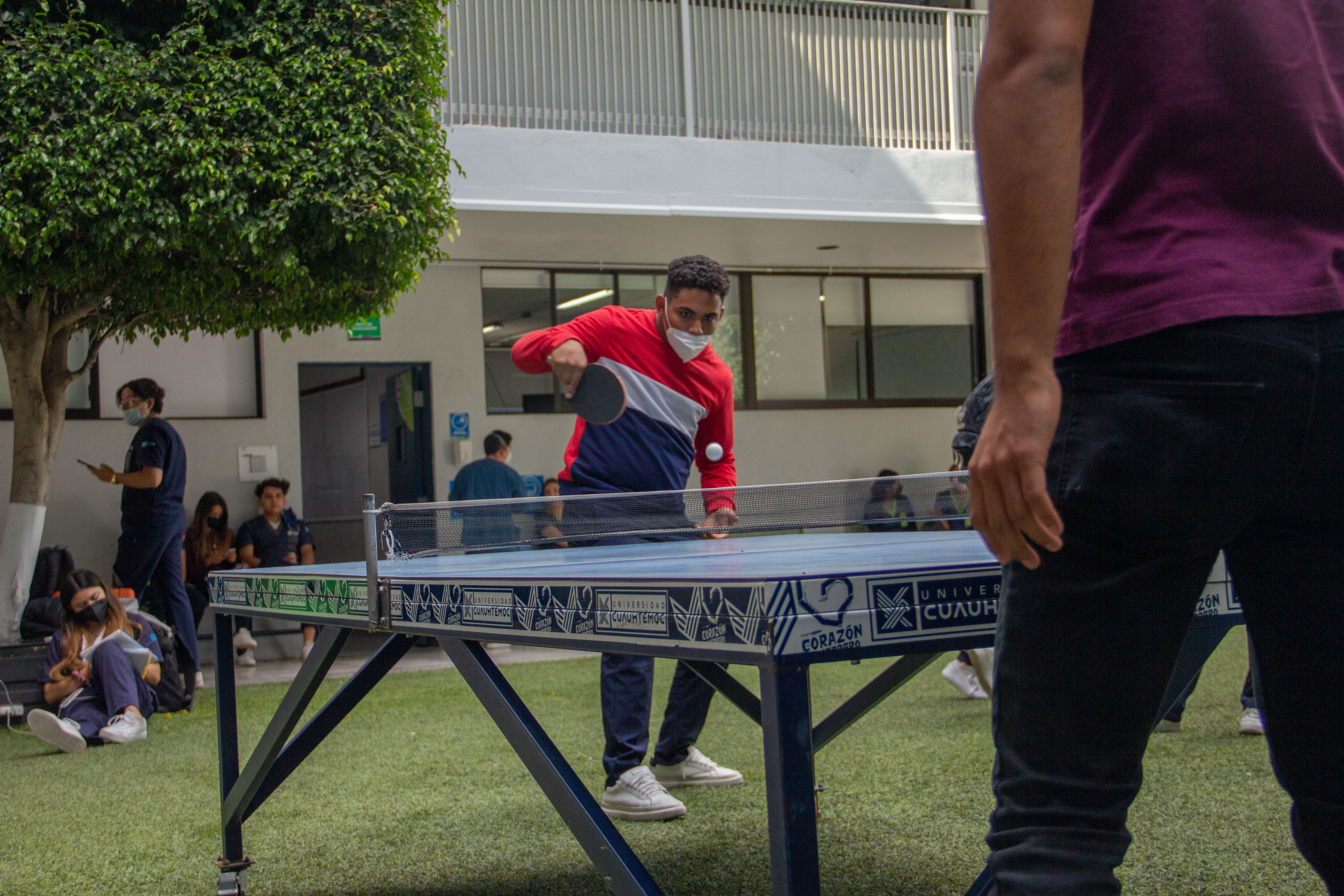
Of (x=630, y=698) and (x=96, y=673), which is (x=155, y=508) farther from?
(x=630, y=698)

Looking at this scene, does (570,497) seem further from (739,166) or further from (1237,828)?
(739,166)

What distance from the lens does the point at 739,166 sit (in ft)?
29.7

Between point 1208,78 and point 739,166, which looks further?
point 739,166

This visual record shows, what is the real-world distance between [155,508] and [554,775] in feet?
20.2

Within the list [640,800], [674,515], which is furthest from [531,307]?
[674,515]

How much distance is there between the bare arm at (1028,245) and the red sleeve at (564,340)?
7.05 ft

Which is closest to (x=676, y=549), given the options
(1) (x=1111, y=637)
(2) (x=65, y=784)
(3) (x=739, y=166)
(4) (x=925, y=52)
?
(1) (x=1111, y=637)

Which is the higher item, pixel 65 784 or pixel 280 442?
pixel 280 442

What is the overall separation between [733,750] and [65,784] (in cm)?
264

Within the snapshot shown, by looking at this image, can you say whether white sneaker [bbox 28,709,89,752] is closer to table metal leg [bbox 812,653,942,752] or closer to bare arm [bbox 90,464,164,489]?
bare arm [bbox 90,464,164,489]

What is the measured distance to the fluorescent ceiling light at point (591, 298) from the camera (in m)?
10.6

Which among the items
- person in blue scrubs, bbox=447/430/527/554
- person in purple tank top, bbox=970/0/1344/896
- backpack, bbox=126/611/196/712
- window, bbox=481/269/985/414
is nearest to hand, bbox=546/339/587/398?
person in purple tank top, bbox=970/0/1344/896

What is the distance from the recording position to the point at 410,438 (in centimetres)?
1056

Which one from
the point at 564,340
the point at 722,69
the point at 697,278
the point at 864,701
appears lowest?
the point at 864,701
